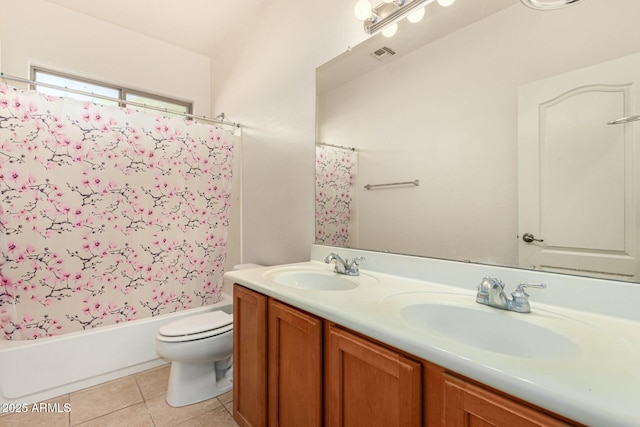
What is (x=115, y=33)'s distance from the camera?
2510 mm

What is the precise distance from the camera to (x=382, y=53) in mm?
1459

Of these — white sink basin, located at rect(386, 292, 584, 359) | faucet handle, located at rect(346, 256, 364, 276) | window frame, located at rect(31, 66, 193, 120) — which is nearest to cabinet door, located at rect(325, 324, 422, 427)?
white sink basin, located at rect(386, 292, 584, 359)

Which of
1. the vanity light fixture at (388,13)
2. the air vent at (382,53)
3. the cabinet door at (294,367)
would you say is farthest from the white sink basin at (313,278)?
the vanity light fixture at (388,13)

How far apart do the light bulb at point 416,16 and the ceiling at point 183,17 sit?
56.6 inches

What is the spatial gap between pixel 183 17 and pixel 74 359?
2.65 meters

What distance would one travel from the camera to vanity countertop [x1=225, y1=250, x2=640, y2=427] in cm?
46

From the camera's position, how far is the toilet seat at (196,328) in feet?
5.24

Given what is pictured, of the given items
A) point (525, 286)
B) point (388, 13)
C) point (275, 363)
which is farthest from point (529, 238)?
point (388, 13)

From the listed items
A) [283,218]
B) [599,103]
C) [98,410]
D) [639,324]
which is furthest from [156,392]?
[599,103]

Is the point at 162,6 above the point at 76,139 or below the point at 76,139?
above

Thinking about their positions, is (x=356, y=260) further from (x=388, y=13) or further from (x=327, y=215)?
(x=388, y=13)

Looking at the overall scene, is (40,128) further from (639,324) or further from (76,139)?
(639,324)

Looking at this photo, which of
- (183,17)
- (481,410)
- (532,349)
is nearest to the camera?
(481,410)

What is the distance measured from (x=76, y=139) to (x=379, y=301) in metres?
2.07
